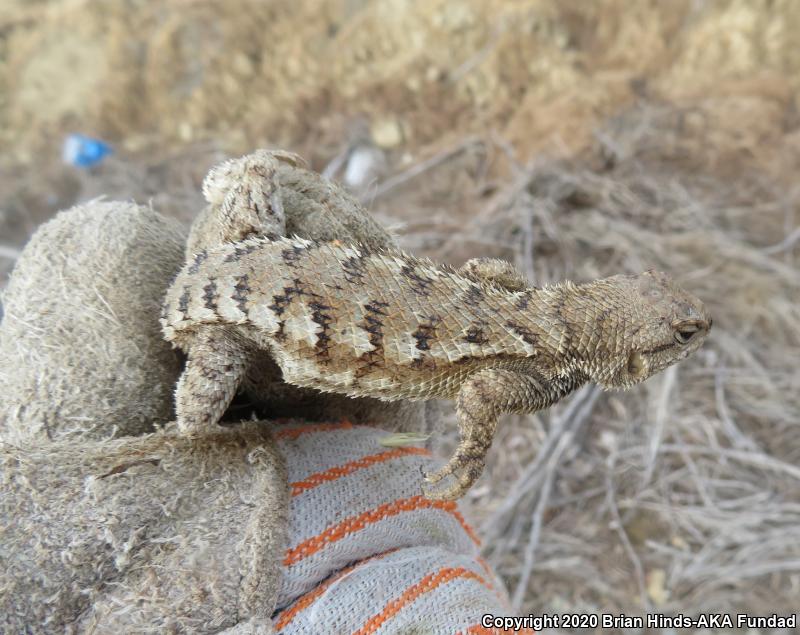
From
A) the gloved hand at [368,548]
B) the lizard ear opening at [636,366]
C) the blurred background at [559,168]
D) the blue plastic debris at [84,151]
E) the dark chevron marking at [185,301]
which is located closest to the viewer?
the gloved hand at [368,548]

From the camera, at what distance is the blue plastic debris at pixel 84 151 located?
3570 millimetres

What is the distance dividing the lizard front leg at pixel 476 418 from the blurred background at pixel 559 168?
0.63m

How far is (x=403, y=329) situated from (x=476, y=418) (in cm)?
20

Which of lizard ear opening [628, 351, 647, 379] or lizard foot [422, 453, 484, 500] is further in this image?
lizard ear opening [628, 351, 647, 379]

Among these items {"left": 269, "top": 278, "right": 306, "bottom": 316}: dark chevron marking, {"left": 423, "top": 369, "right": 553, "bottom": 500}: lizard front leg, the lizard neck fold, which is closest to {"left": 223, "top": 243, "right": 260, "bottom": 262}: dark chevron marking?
{"left": 269, "top": 278, "right": 306, "bottom": 316}: dark chevron marking

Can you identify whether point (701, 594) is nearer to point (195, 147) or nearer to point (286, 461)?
point (286, 461)

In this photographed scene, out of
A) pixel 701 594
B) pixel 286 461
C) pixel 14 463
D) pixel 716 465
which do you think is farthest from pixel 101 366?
pixel 716 465

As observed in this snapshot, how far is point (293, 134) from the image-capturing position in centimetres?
361

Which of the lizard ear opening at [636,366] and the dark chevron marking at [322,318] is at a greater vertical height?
the dark chevron marking at [322,318]

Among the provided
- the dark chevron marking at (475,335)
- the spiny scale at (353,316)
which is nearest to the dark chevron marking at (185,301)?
the spiny scale at (353,316)

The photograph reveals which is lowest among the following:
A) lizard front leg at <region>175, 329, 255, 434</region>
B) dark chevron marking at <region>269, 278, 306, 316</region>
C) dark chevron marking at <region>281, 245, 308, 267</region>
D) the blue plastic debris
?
lizard front leg at <region>175, 329, 255, 434</region>

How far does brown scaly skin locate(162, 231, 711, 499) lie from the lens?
103 centimetres

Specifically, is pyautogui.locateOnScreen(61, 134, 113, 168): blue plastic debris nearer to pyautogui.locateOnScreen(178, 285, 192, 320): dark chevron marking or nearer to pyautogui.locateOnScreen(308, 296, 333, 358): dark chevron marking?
pyautogui.locateOnScreen(178, 285, 192, 320): dark chevron marking

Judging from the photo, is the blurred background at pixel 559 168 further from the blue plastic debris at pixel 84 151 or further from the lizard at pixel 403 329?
the lizard at pixel 403 329
